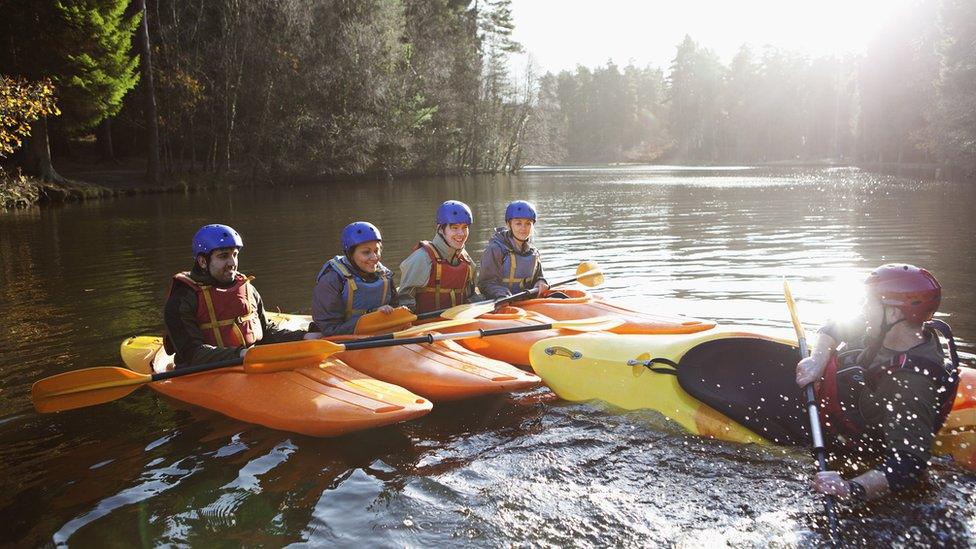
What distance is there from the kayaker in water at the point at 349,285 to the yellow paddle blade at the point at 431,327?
332mm

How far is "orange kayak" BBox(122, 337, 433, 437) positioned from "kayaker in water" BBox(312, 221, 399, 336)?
83cm

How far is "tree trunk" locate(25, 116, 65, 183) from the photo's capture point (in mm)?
22719

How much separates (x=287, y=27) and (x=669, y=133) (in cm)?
6368

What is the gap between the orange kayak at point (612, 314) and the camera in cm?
573

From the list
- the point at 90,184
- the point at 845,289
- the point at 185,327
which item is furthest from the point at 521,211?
the point at 90,184

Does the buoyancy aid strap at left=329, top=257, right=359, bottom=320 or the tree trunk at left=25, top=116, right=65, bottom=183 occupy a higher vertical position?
the tree trunk at left=25, top=116, right=65, bottom=183

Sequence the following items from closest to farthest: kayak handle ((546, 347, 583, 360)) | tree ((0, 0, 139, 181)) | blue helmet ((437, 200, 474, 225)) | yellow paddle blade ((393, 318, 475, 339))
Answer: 1. kayak handle ((546, 347, 583, 360))
2. yellow paddle blade ((393, 318, 475, 339))
3. blue helmet ((437, 200, 474, 225))
4. tree ((0, 0, 139, 181))

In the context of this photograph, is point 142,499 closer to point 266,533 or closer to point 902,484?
point 266,533

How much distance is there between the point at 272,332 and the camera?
233 inches

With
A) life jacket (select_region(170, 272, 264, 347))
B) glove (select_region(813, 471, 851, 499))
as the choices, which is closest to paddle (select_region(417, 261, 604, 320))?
life jacket (select_region(170, 272, 264, 347))

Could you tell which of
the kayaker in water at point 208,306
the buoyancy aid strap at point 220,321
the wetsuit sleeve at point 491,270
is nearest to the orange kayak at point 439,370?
the buoyancy aid strap at point 220,321

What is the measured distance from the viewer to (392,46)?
105 ft

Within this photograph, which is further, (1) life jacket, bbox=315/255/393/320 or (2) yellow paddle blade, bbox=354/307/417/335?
(1) life jacket, bbox=315/255/393/320

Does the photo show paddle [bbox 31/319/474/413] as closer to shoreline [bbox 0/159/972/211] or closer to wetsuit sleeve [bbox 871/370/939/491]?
wetsuit sleeve [bbox 871/370/939/491]
